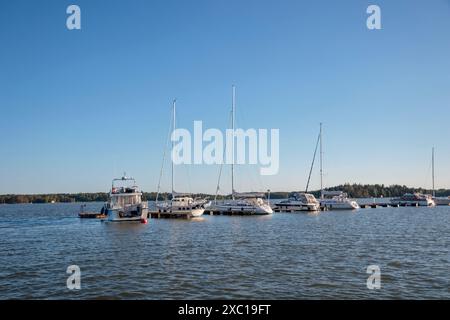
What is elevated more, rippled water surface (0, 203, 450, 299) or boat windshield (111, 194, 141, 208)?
boat windshield (111, 194, 141, 208)

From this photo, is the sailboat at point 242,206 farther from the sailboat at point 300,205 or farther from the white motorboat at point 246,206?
the sailboat at point 300,205

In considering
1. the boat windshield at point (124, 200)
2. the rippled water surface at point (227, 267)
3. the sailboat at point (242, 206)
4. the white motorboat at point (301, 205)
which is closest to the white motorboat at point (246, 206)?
the sailboat at point (242, 206)

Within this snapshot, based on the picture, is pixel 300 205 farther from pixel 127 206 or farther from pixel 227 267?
pixel 227 267

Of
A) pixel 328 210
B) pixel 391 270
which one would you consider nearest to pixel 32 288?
pixel 391 270

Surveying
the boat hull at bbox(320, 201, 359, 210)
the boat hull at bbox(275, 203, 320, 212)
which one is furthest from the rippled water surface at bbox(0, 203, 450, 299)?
the boat hull at bbox(320, 201, 359, 210)

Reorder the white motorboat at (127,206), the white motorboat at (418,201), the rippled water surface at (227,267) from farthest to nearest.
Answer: the white motorboat at (418,201) → the white motorboat at (127,206) → the rippled water surface at (227,267)

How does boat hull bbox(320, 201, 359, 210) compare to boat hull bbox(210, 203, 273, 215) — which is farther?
boat hull bbox(320, 201, 359, 210)

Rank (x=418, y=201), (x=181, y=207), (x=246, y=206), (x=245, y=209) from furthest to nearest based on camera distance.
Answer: (x=418, y=201)
(x=246, y=206)
(x=245, y=209)
(x=181, y=207)

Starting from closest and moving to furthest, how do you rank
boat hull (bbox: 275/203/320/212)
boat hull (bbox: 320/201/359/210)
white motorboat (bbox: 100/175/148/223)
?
white motorboat (bbox: 100/175/148/223)
boat hull (bbox: 275/203/320/212)
boat hull (bbox: 320/201/359/210)

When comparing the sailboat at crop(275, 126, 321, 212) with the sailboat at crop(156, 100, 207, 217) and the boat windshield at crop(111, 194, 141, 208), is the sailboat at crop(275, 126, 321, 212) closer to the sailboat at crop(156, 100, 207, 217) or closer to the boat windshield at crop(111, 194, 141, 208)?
the sailboat at crop(156, 100, 207, 217)

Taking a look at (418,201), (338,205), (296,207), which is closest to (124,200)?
(296,207)

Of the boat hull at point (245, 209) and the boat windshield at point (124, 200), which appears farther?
the boat hull at point (245, 209)
